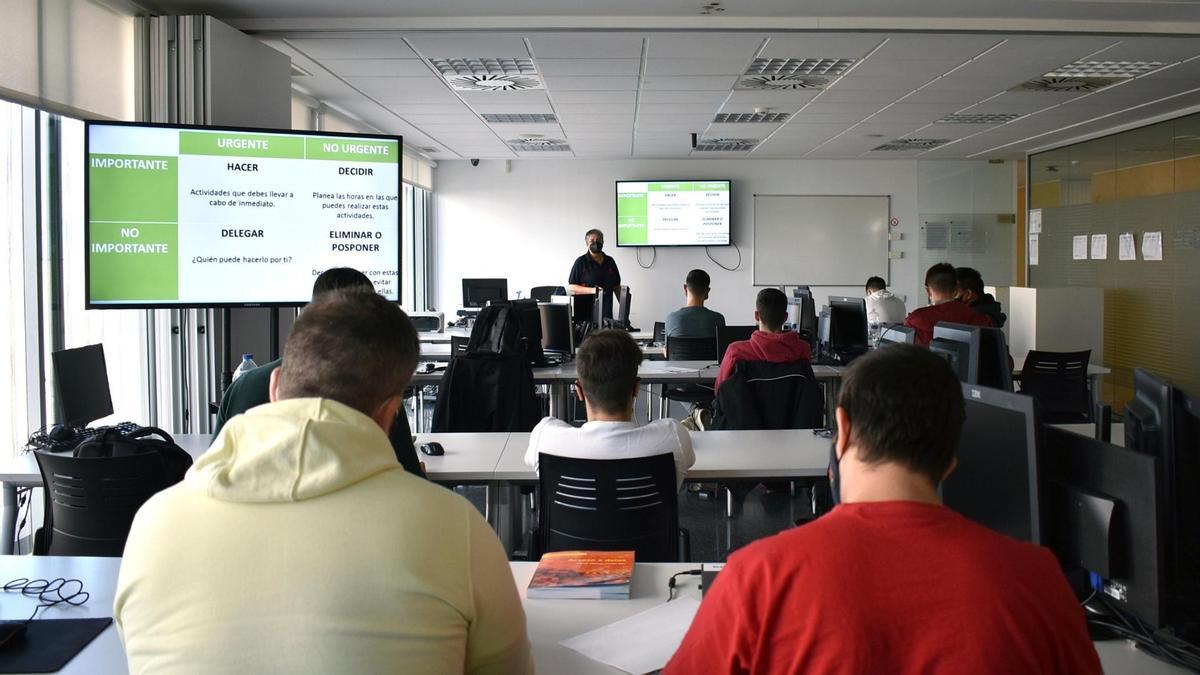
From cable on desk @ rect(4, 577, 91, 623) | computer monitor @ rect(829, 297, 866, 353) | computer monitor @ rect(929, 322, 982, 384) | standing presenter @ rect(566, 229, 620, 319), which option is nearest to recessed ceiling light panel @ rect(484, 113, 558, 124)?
standing presenter @ rect(566, 229, 620, 319)

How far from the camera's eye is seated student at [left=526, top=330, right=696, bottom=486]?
2596mm

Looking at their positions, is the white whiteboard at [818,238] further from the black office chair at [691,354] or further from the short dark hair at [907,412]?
the short dark hair at [907,412]

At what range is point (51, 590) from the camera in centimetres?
195

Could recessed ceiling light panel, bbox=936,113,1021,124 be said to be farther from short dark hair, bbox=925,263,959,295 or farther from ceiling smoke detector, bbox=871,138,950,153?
short dark hair, bbox=925,263,959,295

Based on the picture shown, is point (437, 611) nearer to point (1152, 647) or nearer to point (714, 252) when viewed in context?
point (1152, 647)

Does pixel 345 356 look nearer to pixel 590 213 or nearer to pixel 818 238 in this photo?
pixel 590 213

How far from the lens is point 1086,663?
42.4 inches

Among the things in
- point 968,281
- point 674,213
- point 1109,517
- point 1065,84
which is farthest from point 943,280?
point 674,213

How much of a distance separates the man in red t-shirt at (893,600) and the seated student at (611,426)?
1.45m

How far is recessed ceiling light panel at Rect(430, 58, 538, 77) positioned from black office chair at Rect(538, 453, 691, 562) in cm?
441

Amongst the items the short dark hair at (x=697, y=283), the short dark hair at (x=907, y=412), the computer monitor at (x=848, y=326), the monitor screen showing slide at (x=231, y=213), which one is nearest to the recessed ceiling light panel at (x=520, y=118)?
the short dark hair at (x=697, y=283)

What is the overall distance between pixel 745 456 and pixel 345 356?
2.24 meters

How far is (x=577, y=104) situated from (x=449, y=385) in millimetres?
4331

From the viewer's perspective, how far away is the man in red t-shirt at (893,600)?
1018 millimetres
